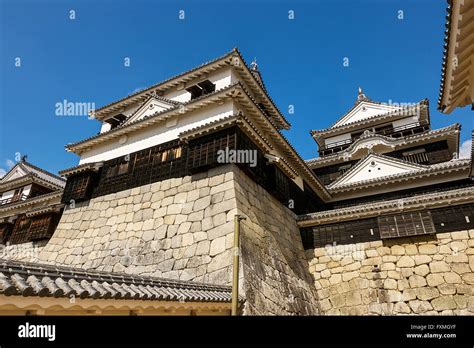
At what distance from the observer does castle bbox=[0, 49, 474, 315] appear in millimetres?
9797

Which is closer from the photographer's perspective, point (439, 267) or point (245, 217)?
point (245, 217)

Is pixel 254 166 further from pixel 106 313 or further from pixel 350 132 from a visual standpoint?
pixel 350 132

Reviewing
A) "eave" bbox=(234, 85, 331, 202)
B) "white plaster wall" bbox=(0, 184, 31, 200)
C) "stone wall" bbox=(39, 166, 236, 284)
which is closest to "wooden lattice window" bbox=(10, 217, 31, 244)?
"white plaster wall" bbox=(0, 184, 31, 200)

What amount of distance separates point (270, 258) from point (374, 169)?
11.1 meters

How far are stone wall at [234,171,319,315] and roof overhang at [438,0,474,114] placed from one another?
6.69 m

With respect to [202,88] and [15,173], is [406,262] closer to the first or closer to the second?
[202,88]

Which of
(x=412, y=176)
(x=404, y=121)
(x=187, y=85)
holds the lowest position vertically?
(x=412, y=176)

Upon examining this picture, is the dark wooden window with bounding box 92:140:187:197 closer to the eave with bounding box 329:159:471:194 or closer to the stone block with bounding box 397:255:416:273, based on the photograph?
the stone block with bounding box 397:255:416:273

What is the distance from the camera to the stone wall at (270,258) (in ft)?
27.8

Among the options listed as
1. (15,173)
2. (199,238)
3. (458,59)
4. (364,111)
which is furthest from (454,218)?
(15,173)

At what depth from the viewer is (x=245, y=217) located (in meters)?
8.70

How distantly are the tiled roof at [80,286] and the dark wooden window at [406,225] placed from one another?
9027mm
